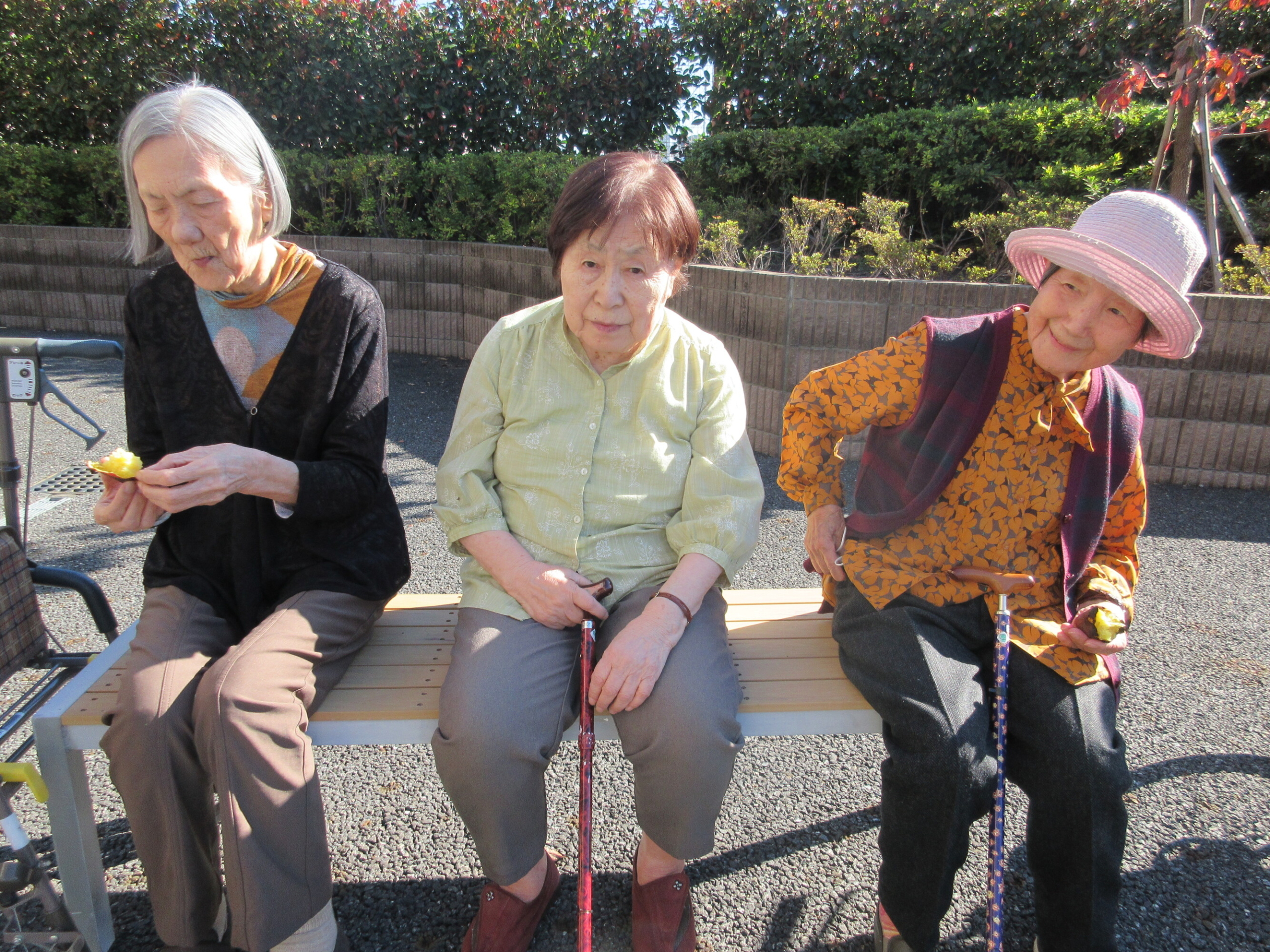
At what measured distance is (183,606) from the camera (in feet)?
6.68

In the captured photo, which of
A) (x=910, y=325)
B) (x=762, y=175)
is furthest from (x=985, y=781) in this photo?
(x=762, y=175)

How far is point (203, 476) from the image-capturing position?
72.5 inches

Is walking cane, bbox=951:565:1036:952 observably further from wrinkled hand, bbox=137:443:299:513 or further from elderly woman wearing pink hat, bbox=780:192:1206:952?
wrinkled hand, bbox=137:443:299:513

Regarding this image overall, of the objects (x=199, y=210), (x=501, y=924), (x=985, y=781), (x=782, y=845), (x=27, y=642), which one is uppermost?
(x=199, y=210)

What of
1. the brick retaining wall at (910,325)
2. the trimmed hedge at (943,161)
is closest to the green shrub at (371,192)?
the brick retaining wall at (910,325)

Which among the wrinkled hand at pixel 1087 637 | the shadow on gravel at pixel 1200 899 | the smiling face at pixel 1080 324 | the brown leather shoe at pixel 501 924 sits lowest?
the shadow on gravel at pixel 1200 899

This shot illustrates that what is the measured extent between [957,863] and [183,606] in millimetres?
1821

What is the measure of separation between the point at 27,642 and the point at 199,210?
3.80ft

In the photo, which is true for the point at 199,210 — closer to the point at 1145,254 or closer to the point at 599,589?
the point at 599,589

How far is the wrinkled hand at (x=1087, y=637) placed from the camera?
1.92 meters

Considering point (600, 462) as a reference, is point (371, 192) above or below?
above

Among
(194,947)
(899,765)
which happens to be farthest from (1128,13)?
(194,947)

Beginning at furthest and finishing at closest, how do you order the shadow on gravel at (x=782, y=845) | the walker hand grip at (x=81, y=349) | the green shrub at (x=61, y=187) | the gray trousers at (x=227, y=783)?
the green shrub at (x=61, y=187) < the shadow on gravel at (x=782, y=845) < the walker hand grip at (x=81, y=349) < the gray trousers at (x=227, y=783)

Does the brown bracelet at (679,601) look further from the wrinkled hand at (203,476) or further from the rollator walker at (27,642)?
the rollator walker at (27,642)
